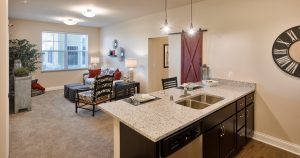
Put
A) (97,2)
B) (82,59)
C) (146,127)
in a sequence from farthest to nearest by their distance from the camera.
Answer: (82,59), (97,2), (146,127)

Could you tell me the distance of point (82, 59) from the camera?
27.9ft

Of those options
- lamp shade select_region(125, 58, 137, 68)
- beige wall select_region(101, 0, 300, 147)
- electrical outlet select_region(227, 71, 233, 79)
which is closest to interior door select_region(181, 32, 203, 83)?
beige wall select_region(101, 0, 300, 147)

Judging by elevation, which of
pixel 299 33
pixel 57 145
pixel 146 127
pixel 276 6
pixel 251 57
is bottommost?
pixel 57 145

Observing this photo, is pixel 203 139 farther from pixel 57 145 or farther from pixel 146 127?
pixel 57 145

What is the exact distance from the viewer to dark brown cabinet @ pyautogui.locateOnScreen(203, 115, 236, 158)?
82.5 inches

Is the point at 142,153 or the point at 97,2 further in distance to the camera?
the point at 97,2

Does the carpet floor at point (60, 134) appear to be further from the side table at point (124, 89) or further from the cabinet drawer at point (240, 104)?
the cabinet drawer at point (240, 104)

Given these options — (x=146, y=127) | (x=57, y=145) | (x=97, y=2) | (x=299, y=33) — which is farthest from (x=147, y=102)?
(x=97, y=2)

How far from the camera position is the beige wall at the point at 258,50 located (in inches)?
116

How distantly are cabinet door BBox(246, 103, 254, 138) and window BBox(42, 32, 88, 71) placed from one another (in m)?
7.17

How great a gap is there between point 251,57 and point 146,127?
2.65 m

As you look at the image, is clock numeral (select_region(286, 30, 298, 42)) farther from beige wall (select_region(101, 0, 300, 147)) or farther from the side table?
the side table

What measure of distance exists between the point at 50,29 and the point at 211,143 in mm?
7528

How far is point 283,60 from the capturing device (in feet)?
9.70
